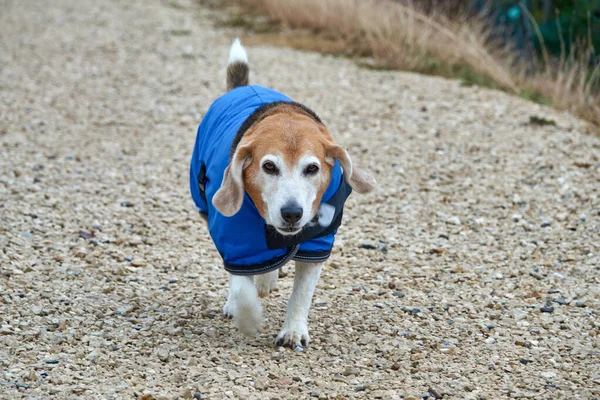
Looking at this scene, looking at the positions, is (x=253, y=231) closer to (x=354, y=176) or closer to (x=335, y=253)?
(x=354, y=176)

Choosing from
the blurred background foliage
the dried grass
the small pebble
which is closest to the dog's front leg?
the small pebble

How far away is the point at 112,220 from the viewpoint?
21.7ft

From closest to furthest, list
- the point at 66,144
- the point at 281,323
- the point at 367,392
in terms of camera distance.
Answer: the point at 367,392
the point at 281,323
the point at 66,144

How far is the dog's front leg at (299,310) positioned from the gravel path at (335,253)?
83mm

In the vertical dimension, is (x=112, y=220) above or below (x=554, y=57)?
below


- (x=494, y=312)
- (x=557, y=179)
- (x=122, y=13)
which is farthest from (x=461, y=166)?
(x=122, y=13)

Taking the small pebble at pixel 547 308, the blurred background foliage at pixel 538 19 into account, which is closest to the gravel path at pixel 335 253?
the small pebble at pixel 547 308

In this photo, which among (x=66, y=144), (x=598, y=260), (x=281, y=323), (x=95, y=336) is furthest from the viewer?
(x=66, y=144)

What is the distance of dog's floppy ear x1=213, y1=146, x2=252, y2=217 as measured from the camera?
163 inches

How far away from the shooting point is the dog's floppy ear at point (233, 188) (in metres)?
4.14

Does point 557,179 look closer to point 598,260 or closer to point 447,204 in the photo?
point 447,204

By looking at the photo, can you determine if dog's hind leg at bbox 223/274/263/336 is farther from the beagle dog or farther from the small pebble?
the small pebble

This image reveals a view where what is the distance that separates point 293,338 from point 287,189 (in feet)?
3.33

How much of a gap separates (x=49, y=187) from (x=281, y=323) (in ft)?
10.8
